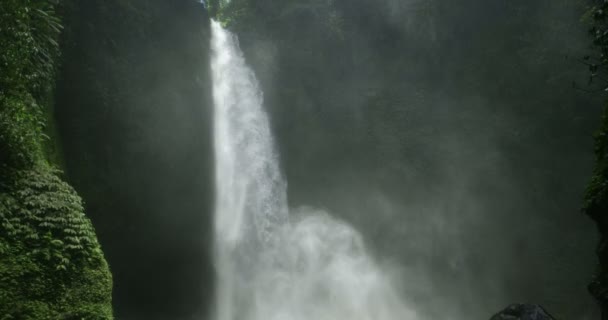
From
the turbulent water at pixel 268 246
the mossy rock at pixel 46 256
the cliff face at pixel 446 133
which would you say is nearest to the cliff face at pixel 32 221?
the mossy rock at pixel 46 256

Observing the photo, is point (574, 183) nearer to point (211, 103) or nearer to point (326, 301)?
point (326, 301)

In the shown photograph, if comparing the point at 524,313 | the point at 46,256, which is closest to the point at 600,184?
the point at 524,313

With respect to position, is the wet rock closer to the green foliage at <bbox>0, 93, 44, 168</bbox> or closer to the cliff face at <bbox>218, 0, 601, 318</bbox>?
the cliff face at <bbox>218, 0, 601, 318</bbox>

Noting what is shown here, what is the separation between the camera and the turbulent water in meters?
15.7

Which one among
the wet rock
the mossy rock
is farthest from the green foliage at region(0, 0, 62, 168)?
the wet rock

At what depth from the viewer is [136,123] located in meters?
14.4

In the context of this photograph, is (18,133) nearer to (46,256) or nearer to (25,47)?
(25,47)

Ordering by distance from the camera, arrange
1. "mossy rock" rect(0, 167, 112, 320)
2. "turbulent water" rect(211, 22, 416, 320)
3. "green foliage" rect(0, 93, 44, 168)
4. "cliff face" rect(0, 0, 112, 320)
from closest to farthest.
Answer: "mossy rock" rect(0, 167, 112, 320) < "cliff face" rect(0, 0, 112, 320) < "green foliage" rect(0, 93, 44, 168) < "turbulent water" rect(211, 22, 416, 320)

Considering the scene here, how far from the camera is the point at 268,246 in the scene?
1681 centimetres

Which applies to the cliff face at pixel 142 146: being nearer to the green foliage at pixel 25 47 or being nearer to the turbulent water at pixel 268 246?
the turbulent water at pixel 268 246

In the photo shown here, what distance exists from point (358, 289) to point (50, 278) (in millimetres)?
13398

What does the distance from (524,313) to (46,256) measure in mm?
10127

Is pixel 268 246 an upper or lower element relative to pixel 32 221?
upper

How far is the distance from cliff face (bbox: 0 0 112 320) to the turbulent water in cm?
945
